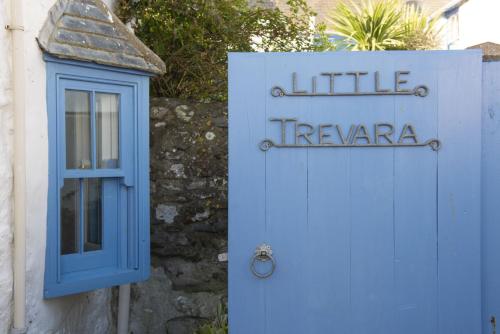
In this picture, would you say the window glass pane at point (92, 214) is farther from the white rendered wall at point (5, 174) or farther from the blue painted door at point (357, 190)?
the blue painted door at point (357, 190)

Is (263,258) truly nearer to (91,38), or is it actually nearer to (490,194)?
(490,194)

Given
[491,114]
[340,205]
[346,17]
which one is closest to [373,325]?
[340,205]

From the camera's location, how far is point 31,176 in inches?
128

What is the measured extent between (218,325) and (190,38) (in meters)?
2.32

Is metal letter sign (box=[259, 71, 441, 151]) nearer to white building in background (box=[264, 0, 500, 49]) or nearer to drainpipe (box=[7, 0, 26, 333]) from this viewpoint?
drainpipe (box=[7, 0, 26, 333])

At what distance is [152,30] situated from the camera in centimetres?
511

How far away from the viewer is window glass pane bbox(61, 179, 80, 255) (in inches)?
145

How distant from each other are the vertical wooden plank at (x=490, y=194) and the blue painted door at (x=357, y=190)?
0.07m

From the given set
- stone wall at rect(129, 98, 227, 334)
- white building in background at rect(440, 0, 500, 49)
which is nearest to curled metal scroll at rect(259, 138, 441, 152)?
stone wall at rect(129, 98, 227, 334)

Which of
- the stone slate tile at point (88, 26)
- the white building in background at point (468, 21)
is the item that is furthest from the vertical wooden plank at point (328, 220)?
the white building in background at point (468, 21)

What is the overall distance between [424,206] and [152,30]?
9.60 feet

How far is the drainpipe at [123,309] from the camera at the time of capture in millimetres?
4464

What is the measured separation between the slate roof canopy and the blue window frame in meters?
0.07

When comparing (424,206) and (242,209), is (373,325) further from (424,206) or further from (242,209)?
(242,209)
